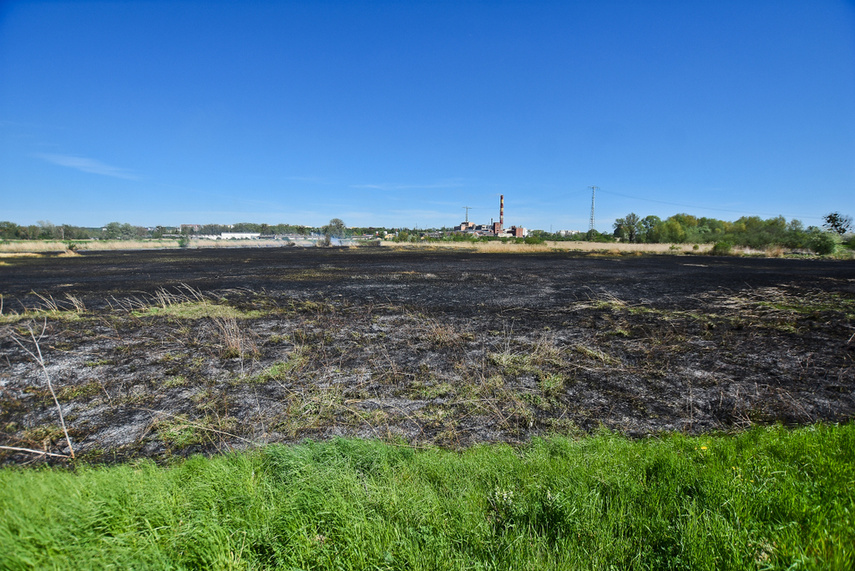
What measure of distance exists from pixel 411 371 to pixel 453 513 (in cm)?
341

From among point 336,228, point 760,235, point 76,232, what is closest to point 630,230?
point 760,235

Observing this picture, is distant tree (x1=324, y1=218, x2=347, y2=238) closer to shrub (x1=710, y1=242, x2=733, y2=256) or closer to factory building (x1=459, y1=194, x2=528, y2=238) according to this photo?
factory building (x1=459, y1=194, x2=528, y2=238)

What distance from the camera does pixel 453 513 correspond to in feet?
7.34

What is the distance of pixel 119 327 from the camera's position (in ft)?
26.7

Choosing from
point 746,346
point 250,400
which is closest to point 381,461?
point 250,400

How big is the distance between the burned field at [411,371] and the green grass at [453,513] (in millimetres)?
990

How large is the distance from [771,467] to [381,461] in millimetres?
2725

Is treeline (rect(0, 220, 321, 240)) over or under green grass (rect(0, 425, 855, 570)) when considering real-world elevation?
over

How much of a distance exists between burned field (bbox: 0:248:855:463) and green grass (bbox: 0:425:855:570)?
99cm

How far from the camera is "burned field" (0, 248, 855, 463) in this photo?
394 cm

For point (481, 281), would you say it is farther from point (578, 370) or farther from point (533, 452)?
point (533, 452)

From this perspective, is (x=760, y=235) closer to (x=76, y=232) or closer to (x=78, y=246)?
(x=78, y=246)

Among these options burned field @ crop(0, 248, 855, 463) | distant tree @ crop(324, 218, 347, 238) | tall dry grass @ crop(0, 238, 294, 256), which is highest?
distant tree @ crop(324, 218, 347, 238)

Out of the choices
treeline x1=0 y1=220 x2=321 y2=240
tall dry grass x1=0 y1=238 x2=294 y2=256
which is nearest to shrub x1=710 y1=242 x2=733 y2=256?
tall dry grass x1=0 y1=238 x2=294 y2=256
